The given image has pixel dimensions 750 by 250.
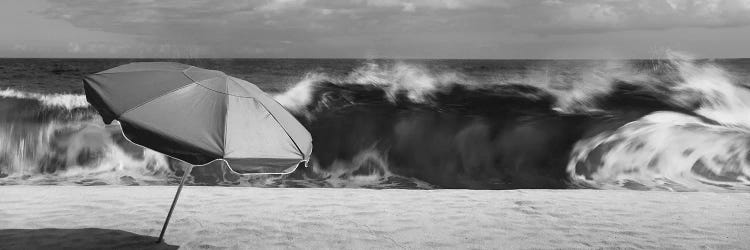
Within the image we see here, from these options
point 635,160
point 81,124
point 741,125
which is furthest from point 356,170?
point 741,125

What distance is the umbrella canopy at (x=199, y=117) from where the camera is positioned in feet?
14.3

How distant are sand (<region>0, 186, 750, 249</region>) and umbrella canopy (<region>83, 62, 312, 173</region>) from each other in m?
1.72

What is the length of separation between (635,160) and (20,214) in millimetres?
→ 9940

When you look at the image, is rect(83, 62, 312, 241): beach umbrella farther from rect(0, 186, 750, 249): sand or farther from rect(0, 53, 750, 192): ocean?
rect(0, 53, 750, 192): ocean

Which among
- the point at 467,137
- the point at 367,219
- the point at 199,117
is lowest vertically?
the point at 467,137

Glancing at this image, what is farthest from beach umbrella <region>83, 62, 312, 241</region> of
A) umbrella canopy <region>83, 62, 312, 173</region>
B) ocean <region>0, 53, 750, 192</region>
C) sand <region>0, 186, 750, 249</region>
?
ocean <region>0, 53, 750, 192</region>

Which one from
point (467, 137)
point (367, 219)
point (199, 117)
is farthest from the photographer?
point (467, 137)

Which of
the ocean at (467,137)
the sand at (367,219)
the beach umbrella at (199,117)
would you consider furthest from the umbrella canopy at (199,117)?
the ocean at (467,137)

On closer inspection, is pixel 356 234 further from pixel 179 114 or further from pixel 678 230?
pixel 678 230

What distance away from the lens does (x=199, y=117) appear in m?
4.61

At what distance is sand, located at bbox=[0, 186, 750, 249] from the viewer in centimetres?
646

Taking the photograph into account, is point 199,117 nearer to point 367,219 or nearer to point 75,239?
point 75,239

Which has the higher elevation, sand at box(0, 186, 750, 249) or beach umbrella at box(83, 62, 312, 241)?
beach umbrella at box(83, 62, 312, 241)

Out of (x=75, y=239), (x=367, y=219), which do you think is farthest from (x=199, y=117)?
(x=367, y=219)
